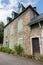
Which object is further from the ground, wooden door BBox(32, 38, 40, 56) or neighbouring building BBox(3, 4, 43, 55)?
neighbouring building BBox(3, 4, 43, 55)

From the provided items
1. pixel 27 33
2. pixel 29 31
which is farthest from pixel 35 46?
pixel 27 33

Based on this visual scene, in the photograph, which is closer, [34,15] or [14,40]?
[34,15]

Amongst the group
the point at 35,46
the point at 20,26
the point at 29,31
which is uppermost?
the point at 20,26

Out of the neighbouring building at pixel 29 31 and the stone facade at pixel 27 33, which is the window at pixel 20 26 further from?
the stone facade at pixel 27 33

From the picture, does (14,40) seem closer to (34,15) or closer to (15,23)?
(15,23)

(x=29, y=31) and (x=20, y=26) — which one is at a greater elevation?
(x=20, y=26)

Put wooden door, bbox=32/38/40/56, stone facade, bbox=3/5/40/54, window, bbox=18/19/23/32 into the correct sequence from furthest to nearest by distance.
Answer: window, bbox=18/19/23/32 < stone facade, bbox=3/5/40/54 < wooden door, bbox=32/38/40/56

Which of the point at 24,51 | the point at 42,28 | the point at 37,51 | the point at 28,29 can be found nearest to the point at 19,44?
the point at 24,51

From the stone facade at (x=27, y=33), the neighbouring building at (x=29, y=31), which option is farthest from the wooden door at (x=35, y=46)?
the stone facade at (x=27, y=33)

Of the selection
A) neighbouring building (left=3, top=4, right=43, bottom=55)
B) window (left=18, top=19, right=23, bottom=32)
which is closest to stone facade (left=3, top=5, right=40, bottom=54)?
neighbouring building (left=3, top=4, right=43, bottom=55)

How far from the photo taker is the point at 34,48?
49.4 feet

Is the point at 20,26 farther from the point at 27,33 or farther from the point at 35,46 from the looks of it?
the point at 35,46

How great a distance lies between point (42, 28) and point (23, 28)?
4222 mm

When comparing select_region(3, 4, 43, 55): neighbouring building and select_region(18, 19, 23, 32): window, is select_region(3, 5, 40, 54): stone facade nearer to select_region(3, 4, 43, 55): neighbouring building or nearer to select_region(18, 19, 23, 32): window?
select_region(3, 4, 43, 55): neighbouring building
